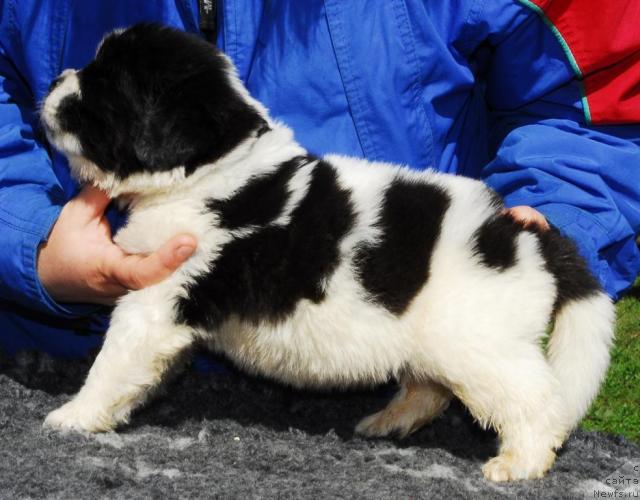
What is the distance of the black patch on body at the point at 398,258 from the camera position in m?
2.72

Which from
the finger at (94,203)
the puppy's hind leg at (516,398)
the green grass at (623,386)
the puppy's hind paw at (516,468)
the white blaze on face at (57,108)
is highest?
the white blaze on face at (57,108)

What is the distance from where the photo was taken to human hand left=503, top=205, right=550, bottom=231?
9.46 feet

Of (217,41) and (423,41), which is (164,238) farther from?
(423,41)

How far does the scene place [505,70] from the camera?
11.6 feet

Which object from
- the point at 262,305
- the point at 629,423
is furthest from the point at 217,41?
the point at 629,423

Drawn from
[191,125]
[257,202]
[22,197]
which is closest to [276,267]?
[257,202]

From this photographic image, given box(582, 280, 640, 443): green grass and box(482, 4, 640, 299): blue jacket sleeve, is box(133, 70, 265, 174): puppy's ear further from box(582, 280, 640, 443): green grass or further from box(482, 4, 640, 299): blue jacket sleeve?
box(582, 280, 640, 443): green grass

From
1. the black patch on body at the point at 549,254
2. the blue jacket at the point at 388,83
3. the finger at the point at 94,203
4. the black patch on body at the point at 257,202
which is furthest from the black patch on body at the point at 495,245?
the finger at the point at 94,203

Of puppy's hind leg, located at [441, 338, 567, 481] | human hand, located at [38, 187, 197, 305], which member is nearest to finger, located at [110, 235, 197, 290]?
human hand, located at [38, 187, 197, 305]

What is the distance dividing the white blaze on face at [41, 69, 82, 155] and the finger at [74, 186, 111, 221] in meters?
0.18

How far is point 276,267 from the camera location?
275 centimetres

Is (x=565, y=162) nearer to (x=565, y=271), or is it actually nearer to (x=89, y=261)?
(x=565, y=271)

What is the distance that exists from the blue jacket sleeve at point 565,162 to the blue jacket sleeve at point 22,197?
164cm

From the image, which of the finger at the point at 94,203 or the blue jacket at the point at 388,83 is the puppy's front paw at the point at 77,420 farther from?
the finger at the point at 94,203
